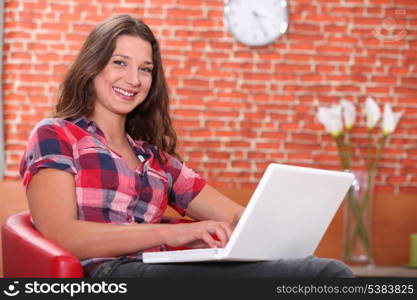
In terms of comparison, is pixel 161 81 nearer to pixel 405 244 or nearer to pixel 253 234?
pixel 253 234

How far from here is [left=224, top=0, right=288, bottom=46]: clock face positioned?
16.0ft

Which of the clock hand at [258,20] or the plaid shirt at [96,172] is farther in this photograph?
the clock hand at [258,20]

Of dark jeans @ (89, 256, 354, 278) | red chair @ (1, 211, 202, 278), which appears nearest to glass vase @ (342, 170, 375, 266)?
red chair @ (1, 211, 202, 278)

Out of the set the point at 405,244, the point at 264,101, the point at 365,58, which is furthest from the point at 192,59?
the point at 405,244

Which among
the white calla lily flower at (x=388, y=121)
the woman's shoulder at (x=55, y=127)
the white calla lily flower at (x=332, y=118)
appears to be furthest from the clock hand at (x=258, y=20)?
the woman's shoulder at (x=55, y=127)

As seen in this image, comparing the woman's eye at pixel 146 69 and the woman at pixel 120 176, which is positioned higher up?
the woman's eye at pixel 146 69

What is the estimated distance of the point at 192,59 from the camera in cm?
493

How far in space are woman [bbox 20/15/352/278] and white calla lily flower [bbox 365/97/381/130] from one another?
7.50ft

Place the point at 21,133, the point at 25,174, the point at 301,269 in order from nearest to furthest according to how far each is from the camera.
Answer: the point at 301,269 < the point at 25,174 < the point at 21,133

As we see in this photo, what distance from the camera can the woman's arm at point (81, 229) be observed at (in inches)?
76.9

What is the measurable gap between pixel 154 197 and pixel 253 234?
27.8 inches

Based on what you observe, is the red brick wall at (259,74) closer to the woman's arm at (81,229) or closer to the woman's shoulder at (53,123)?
the woman's shoulder at (53,123)

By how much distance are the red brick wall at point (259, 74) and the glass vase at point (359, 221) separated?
1.23ft

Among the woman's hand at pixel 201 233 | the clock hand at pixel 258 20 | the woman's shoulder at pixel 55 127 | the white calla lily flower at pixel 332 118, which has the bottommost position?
the white calla lily flower at pixel 332 118
